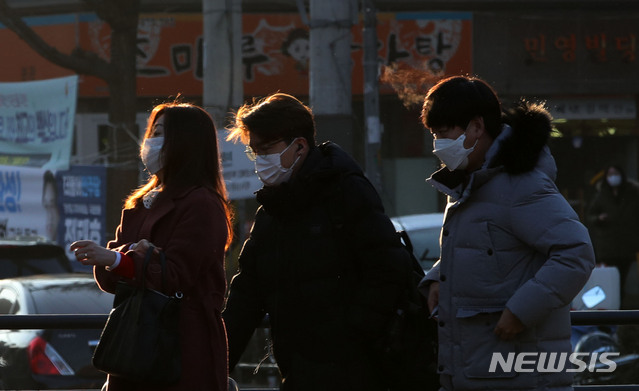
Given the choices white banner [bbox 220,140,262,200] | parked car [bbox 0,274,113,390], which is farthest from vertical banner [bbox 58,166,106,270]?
parked car [bbox 0,274,113,390]

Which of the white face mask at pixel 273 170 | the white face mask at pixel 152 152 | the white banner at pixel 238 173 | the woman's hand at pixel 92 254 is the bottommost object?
the white banner at pixel 238 173

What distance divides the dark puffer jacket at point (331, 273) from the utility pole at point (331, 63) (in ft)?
17.6

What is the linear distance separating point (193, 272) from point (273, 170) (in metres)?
0.47

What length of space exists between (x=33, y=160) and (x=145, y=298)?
913 cm

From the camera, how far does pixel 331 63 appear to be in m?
9.09

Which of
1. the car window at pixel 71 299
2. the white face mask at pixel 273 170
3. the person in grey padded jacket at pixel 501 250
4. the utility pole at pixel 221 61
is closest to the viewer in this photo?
the person in grey padded jacket at pixel 501 250

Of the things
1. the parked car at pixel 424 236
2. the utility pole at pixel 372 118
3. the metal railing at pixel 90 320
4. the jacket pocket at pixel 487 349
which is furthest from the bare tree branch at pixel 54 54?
the jacket pocket at pixel 487 349

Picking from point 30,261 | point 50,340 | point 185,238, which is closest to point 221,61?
point 30,261

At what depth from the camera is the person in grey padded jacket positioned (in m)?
3.12

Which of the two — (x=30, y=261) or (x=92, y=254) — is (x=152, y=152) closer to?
(x=92, y=254)

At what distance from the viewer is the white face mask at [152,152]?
3436 mm

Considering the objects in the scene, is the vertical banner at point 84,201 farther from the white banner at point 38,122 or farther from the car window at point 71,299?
the car window at point 71,299

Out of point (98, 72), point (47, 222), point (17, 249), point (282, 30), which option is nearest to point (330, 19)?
point (17, 249)

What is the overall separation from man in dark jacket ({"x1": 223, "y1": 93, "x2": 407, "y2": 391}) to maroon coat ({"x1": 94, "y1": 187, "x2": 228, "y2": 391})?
225 millimetres
